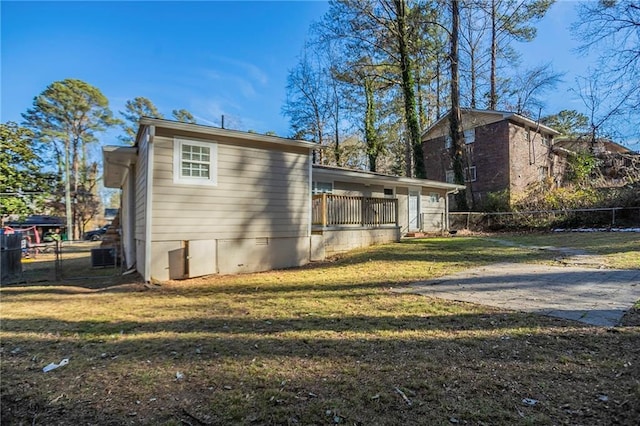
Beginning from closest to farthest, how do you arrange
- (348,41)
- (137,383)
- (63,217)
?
(137,383) < (348,41) < (63,217)

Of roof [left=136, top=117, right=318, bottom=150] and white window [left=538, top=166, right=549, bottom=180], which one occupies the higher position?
white window [left=538, top=166, right=549, bottom=180]

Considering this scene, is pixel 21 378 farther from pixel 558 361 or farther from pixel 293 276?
pixel 293 276

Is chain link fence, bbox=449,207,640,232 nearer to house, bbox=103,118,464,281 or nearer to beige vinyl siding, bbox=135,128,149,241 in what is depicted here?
house, bbox=103,118,464,281

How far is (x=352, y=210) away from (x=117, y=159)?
730cm

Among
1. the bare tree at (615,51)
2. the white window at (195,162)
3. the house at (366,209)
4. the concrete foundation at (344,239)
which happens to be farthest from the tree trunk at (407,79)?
the white window at (195,162)

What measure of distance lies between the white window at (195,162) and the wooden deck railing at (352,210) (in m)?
3.87

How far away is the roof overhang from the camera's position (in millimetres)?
8532

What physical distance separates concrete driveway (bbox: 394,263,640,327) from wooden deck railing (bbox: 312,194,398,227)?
497 cm

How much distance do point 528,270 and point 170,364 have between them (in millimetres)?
6838

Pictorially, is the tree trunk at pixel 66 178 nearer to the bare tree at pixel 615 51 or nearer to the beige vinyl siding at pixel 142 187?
the beige vinyl siding at pixel 142 187

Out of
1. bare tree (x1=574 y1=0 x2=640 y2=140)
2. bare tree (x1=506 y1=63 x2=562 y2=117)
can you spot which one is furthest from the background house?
bare tree (x1=506 y1=63 x2=562 y2=117)

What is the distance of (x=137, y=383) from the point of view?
9.16 ft

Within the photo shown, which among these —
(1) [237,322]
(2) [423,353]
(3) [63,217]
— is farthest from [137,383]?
(3) [63,217]

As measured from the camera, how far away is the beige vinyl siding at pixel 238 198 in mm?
Answer: 7441
